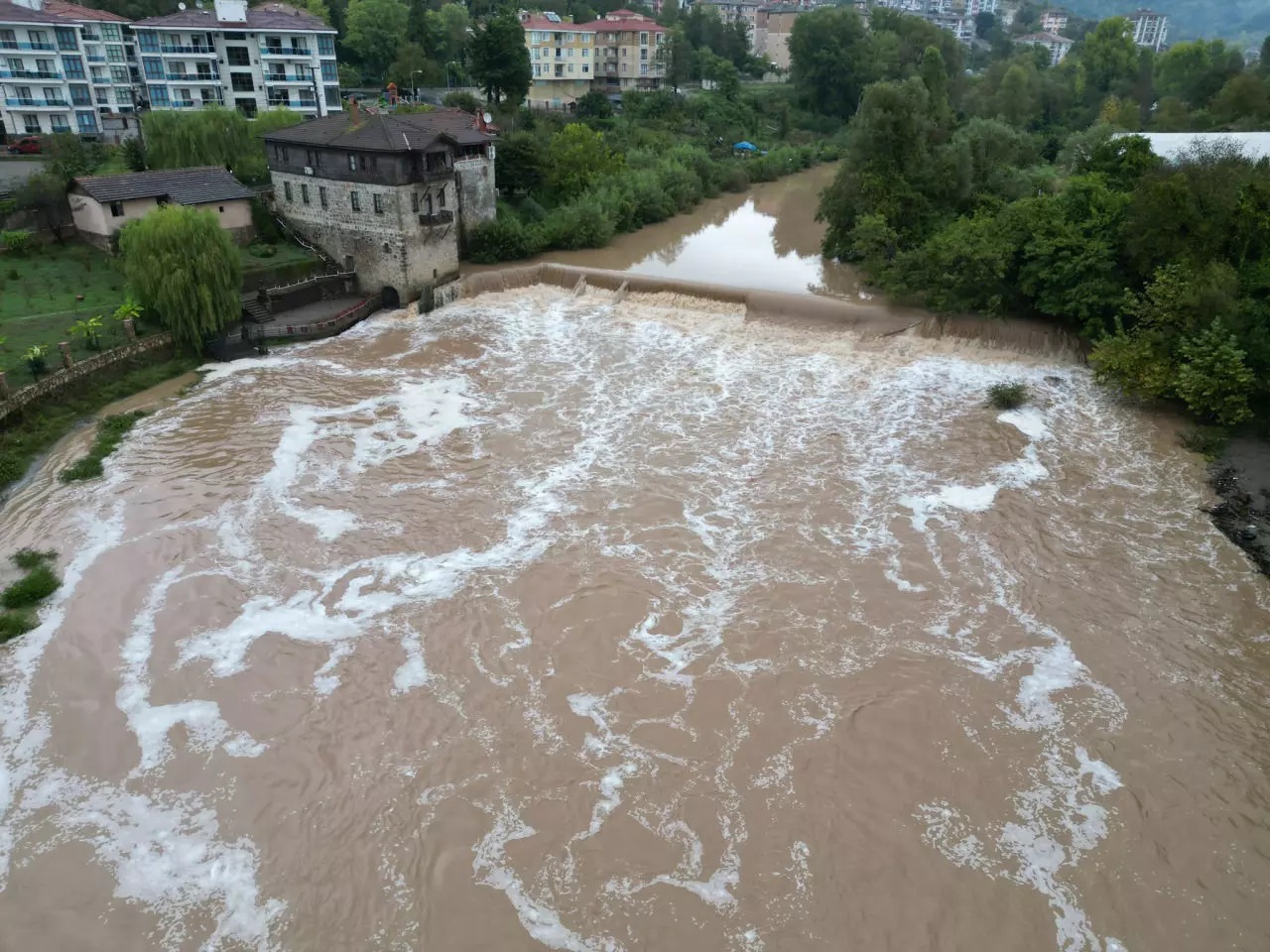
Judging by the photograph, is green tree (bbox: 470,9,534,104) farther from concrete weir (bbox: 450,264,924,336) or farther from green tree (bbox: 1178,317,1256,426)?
green tree (bbox: 1178,317,1256,426)

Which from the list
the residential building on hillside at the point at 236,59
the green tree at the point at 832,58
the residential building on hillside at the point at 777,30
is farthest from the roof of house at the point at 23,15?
the residential building on hillside at the point at 777,30

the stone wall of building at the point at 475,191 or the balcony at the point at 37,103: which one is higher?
the balcony at the point at 37,103

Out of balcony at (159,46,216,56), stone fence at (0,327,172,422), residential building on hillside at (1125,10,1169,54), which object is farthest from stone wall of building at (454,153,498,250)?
residential building on hillside at (1125,10,1169,54)

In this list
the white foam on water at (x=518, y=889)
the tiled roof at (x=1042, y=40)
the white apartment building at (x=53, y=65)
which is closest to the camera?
the white foam on water at (x=518, y=889)

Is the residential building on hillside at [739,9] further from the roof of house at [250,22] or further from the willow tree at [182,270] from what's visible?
the willow tree at [182,270]

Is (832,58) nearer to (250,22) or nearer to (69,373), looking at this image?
(250,22)

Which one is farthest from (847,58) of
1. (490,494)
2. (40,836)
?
(40,836)
